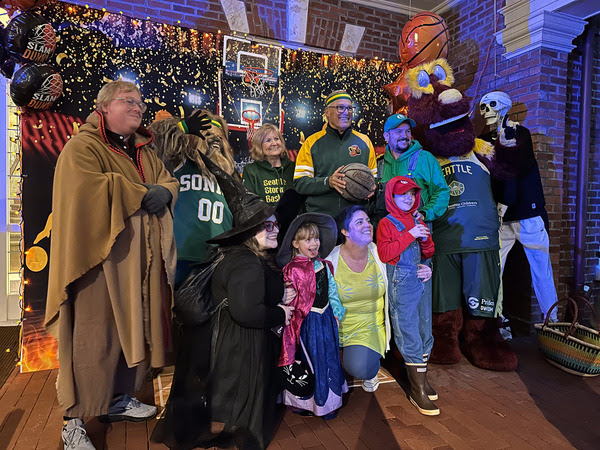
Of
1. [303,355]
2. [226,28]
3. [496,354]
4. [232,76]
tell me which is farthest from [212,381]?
[226,28]

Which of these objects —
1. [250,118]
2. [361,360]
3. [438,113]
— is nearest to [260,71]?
[250,118]

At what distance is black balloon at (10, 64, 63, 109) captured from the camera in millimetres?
2770

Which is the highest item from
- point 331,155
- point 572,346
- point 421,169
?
point 331,155

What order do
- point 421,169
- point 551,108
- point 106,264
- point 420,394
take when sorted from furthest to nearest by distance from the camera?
point 551,108 → point 421,169 → point 420,394 → point 106,264

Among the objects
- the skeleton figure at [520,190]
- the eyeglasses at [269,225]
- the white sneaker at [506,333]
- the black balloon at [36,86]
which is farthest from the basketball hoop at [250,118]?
the white sneaker at [506,333]

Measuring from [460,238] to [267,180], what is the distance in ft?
5.36

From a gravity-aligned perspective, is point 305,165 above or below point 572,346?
above

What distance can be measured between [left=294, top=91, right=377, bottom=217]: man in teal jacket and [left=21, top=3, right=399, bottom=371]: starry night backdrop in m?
1.04

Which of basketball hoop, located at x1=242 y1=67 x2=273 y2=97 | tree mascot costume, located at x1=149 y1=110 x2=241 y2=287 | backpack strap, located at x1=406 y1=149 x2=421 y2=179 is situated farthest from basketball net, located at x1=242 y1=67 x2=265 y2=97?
backpack strap, located at x1=406 y1=149 x2=421 y2=179

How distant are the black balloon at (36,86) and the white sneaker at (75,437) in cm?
222

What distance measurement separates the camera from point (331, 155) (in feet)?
9.83

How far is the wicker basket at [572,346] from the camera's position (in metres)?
2.89

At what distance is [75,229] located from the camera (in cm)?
190

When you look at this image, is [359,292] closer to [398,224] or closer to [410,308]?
[410,308]
